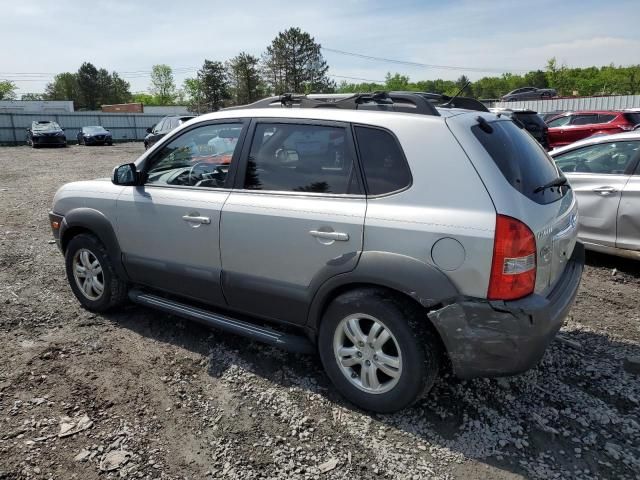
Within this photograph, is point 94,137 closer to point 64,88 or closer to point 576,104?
point 576,104

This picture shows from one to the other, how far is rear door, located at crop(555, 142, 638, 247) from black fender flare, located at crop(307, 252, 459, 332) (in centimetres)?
364

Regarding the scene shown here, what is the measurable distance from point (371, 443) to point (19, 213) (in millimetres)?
8630

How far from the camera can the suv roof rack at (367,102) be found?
2948 mm

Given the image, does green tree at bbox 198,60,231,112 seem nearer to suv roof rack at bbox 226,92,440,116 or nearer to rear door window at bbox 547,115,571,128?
rear door window at bbox 547,115,571,128

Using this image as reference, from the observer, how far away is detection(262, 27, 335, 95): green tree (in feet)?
182

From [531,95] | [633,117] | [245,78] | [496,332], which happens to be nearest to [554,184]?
[496,332]

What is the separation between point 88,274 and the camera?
4434 mm

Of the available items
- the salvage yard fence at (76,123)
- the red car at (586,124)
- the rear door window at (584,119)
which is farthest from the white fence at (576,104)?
the salvage yard fence at (76,123)

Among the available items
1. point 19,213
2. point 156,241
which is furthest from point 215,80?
point 156,241

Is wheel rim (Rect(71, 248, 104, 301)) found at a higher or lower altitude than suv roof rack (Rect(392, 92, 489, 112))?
lower

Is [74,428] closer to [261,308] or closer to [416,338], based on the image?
[261,308]

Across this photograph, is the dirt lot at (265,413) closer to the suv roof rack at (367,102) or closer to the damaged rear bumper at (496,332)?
the damaged rear bumper at (496,332)

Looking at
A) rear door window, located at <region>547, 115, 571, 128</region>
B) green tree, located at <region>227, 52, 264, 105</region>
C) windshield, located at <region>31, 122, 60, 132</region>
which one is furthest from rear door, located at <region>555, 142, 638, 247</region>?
green tree, located at <region>227, 52, 264, 105</region>

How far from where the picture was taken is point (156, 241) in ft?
12.6
